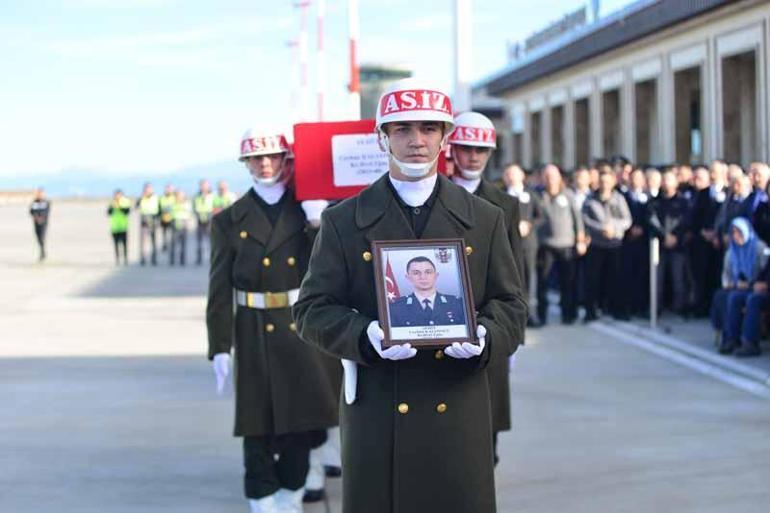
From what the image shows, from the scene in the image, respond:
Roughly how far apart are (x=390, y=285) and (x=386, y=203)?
1.20 ft

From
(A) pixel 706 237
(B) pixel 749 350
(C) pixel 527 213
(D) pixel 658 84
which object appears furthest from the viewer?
(D) pixel 658 84

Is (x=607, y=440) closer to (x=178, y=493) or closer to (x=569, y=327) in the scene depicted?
(x=178, y=493)

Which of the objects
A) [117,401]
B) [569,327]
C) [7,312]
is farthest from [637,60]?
[117,401]

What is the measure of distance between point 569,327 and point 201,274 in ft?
39.4

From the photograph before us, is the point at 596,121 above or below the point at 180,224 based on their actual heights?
above

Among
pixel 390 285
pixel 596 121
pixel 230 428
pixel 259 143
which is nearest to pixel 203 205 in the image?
pixel 596 121

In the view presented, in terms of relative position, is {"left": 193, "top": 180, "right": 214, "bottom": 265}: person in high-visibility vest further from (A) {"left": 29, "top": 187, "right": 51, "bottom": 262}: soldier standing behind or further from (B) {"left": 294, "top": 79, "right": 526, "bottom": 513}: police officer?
(B) {"left": 294, "top": 79, "right": 526, "bottom": 513}: police officer

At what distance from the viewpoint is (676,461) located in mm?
8508

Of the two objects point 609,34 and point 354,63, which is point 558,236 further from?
point 609,34

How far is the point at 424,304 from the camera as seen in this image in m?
4.12

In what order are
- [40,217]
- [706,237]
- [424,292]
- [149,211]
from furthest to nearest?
1. [40,217]
2. [149,211]
3. [706,237]
4. [424,292]

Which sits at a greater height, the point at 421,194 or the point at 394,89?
the point at 394,89

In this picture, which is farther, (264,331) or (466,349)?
(264,331)

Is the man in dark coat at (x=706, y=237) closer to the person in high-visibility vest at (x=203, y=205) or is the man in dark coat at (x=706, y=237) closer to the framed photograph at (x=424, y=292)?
the framed photograph at (x=424, y=292)
